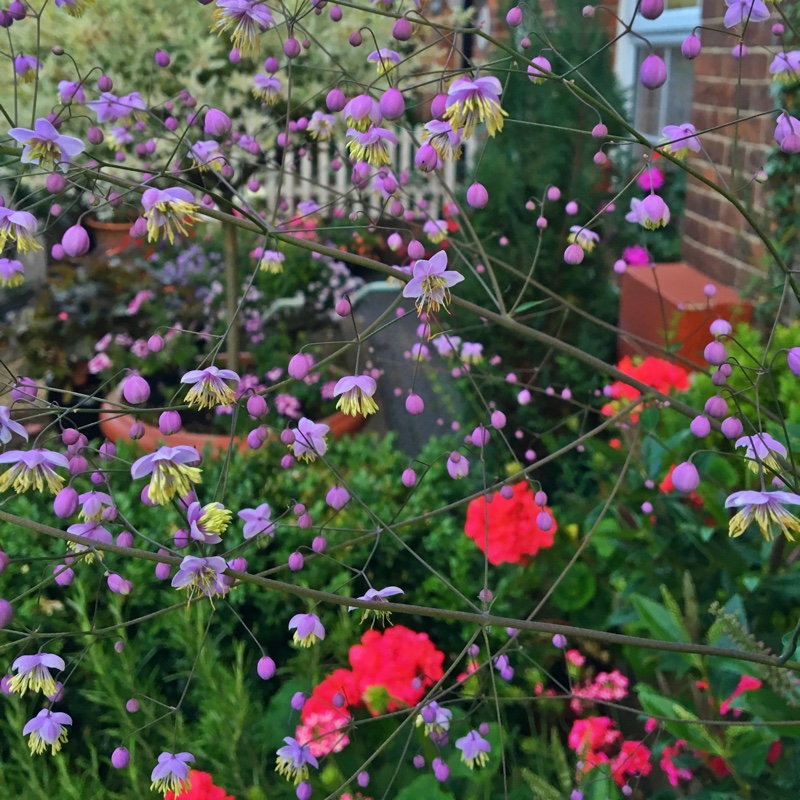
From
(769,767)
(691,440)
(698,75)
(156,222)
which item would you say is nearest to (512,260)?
(698,75)

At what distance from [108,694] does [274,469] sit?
2.46ft

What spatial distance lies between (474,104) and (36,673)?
73 centimetres

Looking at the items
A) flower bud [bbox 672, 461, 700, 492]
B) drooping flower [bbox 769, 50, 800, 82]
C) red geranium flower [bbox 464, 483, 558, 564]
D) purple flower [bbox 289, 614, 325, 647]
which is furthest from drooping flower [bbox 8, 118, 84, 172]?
red geranium flower [bbox 464, 483, 558, 564]

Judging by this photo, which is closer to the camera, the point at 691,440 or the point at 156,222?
the point at 156,222

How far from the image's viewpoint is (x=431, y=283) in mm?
832

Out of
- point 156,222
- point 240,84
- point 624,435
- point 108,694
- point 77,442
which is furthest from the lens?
point 240,84

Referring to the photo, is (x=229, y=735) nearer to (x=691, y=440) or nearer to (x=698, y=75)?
(x=691, y=440)

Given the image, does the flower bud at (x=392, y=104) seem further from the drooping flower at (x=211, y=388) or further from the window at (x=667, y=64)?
the window at (x=667, y=64)

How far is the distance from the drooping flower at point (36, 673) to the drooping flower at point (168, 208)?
1.49 feet

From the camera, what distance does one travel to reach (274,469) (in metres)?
2.04

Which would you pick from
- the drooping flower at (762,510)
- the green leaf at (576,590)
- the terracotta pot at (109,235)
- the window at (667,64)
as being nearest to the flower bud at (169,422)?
the drooping flower at (762,510)

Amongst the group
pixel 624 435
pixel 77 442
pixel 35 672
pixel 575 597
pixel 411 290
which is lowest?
pixel 575 597

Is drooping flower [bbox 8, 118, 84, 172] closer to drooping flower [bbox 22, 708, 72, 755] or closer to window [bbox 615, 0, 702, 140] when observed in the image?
drooping flower [bbox 22, 708, 72, 755]

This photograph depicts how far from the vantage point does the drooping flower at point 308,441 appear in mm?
907
